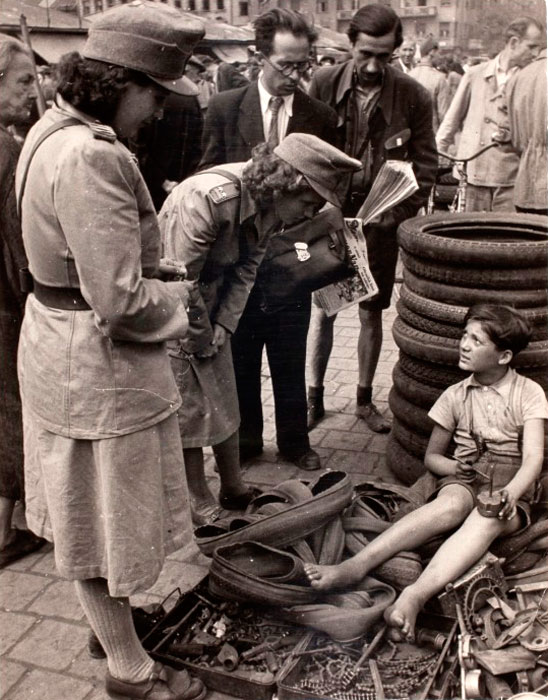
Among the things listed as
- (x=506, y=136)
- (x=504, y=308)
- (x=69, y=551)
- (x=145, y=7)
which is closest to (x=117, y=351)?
(x=69, y=551)

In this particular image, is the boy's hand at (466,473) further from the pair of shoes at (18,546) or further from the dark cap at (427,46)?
the dark cap at (427,46)

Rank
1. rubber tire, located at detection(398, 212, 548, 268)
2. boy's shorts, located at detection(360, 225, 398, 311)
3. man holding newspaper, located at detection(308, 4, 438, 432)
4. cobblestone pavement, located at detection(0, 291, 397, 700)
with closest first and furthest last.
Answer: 1. cobblestone pavement, located at detection(0, 291, 397, 700)
2. rubber tire, located at detection(398, 212, 548, 268)
3. man holding newspaper, located at detection(308, 4, 438, 432)
4. boy's shorts, located at detection(360, 225, 398, 311)

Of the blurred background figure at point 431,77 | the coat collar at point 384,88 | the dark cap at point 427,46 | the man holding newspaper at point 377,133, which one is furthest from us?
the blurred background figure at point 431,77

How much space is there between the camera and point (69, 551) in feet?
8.57

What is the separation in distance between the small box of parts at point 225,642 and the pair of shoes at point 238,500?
968mm

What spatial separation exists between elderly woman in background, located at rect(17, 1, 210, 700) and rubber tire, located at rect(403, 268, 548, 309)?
5.70ft

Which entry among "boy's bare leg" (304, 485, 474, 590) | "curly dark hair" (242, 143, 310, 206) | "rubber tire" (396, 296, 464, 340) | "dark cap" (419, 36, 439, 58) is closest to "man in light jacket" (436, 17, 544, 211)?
"rubber tire" (396, 296, 464, 340)

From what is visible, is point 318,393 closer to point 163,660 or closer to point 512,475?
point 512,475

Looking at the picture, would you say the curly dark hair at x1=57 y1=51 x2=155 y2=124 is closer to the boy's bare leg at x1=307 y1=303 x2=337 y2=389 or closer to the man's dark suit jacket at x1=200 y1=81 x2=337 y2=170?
the man's dark suit jacket at x1=200 y1=81 x2=337 y2=170

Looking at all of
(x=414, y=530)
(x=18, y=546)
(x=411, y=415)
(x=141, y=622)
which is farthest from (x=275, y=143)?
(x=141, y=622)

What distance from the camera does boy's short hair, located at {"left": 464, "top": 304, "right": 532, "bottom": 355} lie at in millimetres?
3562

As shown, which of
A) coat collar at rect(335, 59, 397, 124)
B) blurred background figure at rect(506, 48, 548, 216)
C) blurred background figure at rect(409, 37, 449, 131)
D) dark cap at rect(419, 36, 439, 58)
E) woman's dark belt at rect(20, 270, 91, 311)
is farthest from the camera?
blurred background figure at rect(409, 37, 449, 131)

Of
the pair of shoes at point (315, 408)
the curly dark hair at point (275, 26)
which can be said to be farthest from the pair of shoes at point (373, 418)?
Result: the curly dark hair at point (275, 26)

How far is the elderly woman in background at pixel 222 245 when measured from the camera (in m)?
3.51
